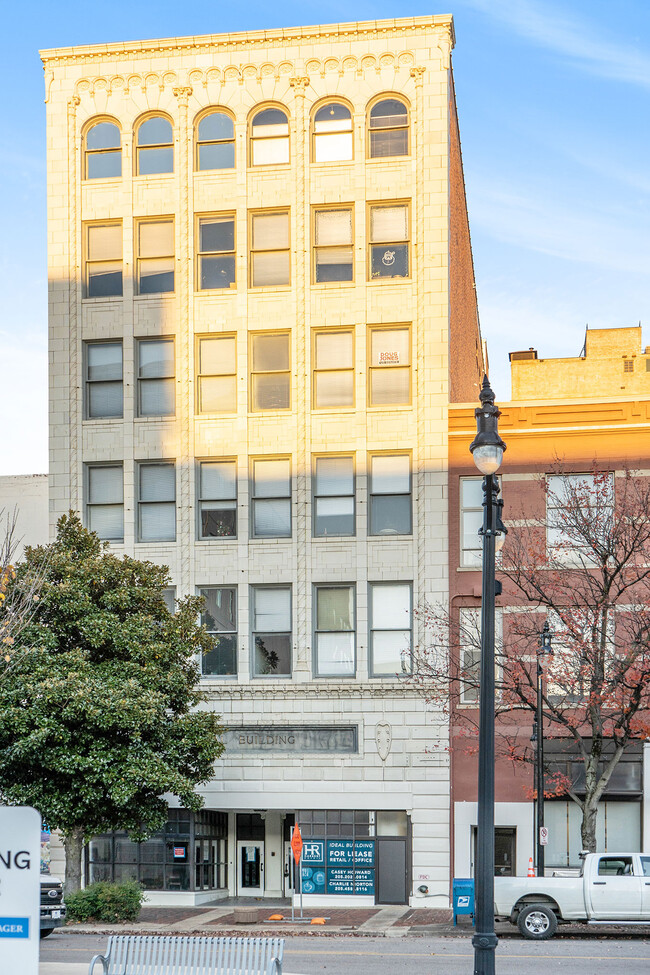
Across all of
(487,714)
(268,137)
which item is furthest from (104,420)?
(487,714)

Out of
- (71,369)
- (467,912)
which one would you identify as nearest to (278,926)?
(467,912)

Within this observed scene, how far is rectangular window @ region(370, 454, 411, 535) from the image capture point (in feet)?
120

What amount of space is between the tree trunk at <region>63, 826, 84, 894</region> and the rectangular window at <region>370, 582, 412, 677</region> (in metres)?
9.83

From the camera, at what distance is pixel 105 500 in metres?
A: 38.2

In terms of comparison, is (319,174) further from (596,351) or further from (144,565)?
(596,351)

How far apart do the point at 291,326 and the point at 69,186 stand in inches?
344

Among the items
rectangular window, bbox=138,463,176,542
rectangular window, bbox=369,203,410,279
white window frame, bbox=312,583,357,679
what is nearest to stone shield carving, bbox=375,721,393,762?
white window frame, bbox=312,583,357,679

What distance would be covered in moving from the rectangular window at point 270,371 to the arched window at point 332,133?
228 inches

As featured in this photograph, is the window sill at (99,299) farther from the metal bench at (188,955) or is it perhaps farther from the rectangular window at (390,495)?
the metal bench at (188,955)

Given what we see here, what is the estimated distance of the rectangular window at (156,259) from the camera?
126 feet

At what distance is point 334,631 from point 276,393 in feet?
24.5

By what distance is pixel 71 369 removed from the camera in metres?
38.5

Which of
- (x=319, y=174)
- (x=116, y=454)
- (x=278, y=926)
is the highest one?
(x=319, y=174)

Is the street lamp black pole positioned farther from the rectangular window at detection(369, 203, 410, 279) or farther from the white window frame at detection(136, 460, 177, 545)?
the white window frame at detection(136, 460, 177, 545)
